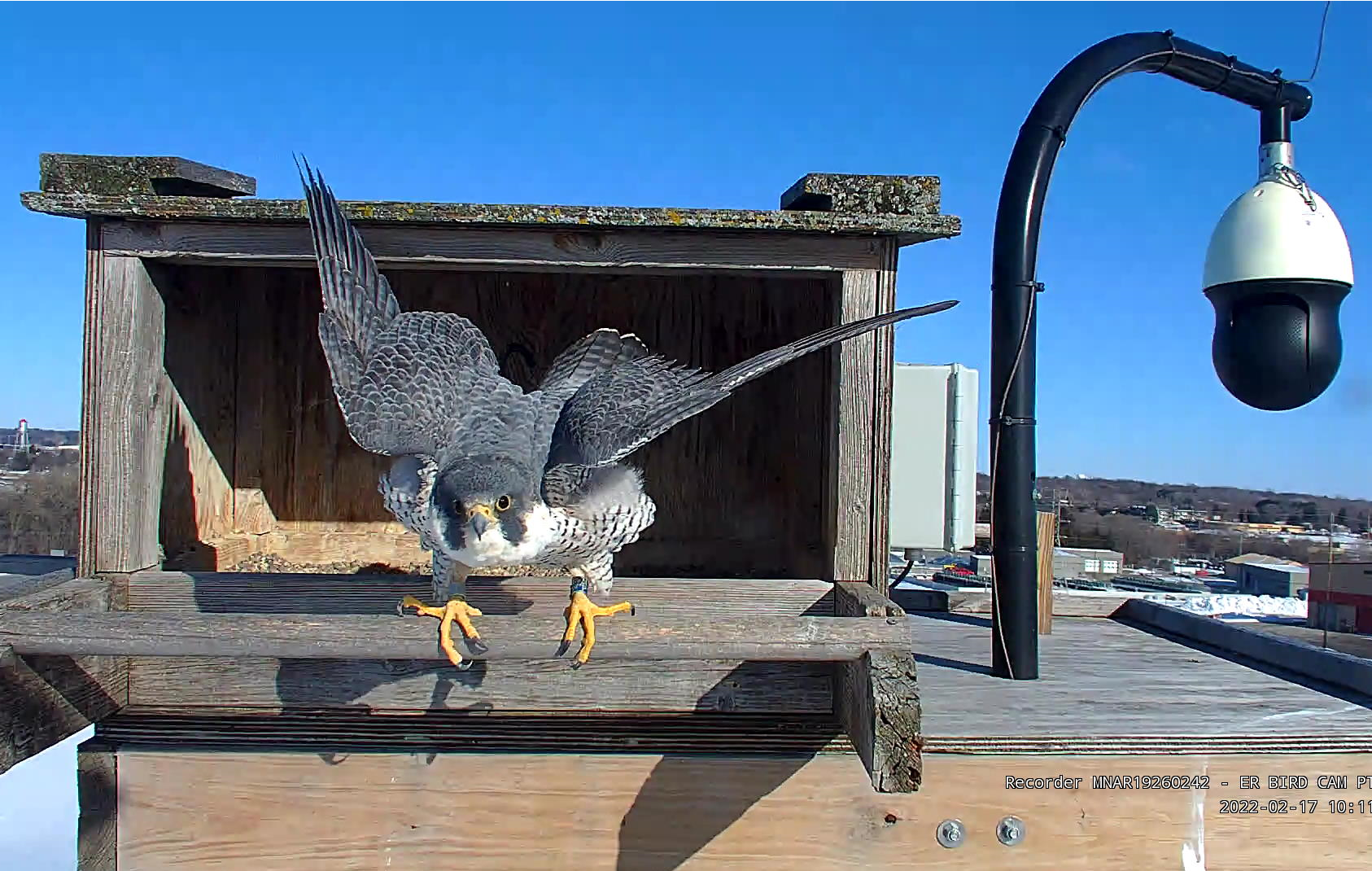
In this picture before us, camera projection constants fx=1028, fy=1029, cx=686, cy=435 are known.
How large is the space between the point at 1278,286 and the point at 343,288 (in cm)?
309

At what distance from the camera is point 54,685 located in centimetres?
257

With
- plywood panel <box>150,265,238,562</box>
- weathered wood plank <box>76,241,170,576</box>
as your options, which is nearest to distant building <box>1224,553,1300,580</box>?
plywood panel <box>150,265,238,562</box>

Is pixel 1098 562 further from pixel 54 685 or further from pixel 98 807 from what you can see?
pixel 54 685

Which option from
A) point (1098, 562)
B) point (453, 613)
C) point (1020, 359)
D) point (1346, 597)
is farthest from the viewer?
point (1098, 562)

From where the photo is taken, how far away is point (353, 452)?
14.8ft

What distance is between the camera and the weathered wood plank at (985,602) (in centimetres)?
492

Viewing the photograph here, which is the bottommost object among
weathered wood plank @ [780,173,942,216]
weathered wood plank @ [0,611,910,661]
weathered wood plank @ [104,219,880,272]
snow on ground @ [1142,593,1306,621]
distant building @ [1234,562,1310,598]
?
distant building @ [1234,562,1310,598]

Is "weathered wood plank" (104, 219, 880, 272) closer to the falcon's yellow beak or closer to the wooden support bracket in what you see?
the falcon's yellow beak

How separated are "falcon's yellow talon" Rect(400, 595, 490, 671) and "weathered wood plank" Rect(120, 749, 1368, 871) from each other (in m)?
0.59

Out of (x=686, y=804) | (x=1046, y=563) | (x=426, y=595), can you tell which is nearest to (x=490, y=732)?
(x=426, y=595)

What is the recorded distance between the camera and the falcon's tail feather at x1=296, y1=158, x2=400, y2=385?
2.84 metres

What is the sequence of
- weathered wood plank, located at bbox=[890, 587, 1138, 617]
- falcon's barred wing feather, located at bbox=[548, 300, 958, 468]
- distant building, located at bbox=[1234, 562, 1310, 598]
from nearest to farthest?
falcon's barred wing feather, located at bbox=[548, 300, 958, 468]
weathered wood plank, located at bbox=[890, 587, 1138, 617]
distant building, located at bbox=[1234, 562, 1310, 598]

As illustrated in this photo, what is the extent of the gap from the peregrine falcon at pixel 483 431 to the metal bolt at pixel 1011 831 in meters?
1.13

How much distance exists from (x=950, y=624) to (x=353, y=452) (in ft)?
9.07
